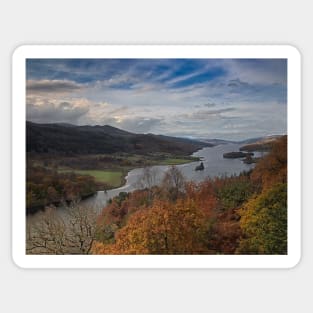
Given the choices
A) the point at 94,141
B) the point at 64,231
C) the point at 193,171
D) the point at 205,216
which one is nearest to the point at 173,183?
the point at 193,171

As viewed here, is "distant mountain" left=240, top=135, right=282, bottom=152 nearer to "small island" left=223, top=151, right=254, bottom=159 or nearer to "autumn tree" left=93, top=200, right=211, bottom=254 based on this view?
"small island" left=223, top=151, right=254, bottom=159

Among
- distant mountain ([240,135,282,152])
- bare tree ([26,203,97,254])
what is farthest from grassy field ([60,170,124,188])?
distant mountain ([240,135,282,152])

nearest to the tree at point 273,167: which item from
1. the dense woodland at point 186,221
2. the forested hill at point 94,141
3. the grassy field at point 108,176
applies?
the dense woodland at point 186,221

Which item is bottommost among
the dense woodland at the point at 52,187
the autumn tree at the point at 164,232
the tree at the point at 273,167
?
the autumn tree at the point at 164,232

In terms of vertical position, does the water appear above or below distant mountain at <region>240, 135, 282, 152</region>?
below
